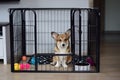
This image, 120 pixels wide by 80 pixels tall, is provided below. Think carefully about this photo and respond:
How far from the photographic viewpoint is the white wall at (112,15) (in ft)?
24.6

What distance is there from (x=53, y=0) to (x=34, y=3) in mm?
312

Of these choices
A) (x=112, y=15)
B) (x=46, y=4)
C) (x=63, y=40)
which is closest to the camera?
(x=63, y=40)

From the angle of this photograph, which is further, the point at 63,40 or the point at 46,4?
the point at 46,4

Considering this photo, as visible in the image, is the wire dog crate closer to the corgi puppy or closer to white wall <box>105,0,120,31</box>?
the corgi puppy

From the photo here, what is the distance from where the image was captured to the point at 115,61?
4.05 m

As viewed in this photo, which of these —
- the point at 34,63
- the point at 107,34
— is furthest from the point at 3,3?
the point at 107,34

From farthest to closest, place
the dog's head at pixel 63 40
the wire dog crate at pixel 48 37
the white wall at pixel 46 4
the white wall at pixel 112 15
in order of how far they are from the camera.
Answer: the white wall at pixel 112 15 < the white wall at pixel 46 4 < the wire dog crate at pixel 48 37 < the dog's head at pixel 63 40

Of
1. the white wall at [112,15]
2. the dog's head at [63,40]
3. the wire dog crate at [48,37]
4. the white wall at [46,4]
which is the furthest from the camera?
the white wall at [112,15]

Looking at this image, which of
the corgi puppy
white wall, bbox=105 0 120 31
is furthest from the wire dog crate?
white wall, bbox=105 0 120 31

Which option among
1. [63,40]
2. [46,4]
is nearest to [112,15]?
[46,4]

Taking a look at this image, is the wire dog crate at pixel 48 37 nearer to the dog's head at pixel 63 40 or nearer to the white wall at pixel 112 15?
the dog's head at pixel 63 40

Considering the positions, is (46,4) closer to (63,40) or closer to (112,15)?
(63,40)

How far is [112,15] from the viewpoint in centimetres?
752

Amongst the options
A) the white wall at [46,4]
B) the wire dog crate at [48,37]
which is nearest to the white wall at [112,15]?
the white wall at [46,4]
